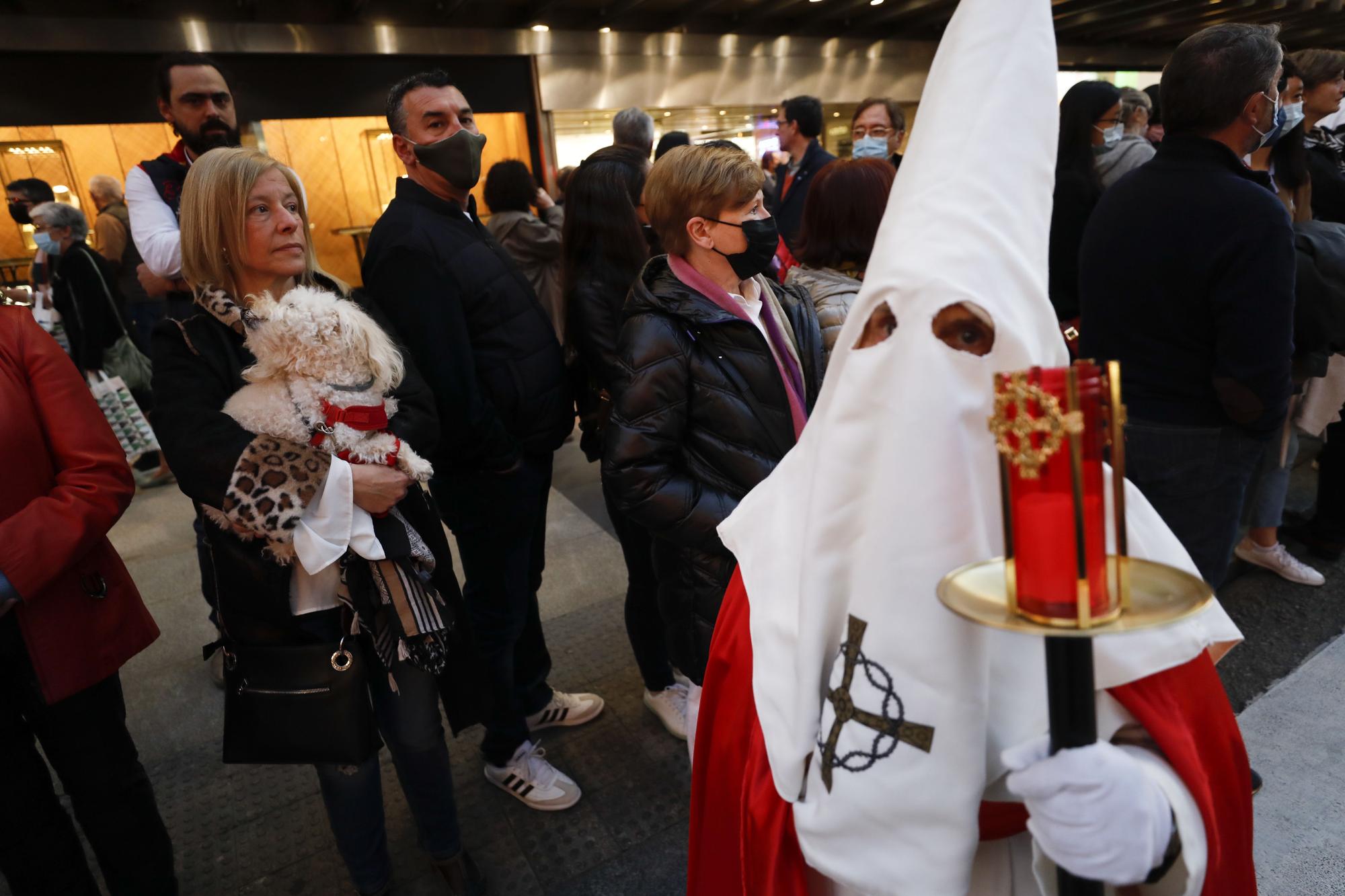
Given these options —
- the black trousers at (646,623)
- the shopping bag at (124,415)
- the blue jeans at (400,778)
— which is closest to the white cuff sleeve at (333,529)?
the blue jeans at (400,778)

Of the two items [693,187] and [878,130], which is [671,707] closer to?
[693,187]

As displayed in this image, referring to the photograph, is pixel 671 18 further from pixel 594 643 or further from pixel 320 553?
pixel 320 553

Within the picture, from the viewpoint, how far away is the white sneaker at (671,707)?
2.73 meters

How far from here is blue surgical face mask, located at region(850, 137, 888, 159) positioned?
14.8 ft

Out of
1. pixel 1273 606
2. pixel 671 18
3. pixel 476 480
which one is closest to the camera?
pixel 476 480

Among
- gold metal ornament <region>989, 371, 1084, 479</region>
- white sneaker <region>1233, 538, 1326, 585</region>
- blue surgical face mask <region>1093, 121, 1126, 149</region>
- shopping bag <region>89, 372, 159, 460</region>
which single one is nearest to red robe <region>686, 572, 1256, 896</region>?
gold metal ornament <region>989, 371, 1084, 479</region>

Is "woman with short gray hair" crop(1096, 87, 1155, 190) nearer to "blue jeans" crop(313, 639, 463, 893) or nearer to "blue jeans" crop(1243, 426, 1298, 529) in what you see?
"blue jeans" crop(1243, 426, 1298, 529)

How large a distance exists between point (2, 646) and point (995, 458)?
197 centimetres

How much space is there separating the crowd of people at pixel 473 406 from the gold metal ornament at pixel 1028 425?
121cm

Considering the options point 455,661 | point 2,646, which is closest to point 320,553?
point 455,661

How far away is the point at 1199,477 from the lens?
2.33 meters

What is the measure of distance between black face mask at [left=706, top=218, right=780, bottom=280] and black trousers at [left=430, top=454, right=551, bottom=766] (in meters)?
0.87

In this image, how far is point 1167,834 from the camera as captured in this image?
75 centimetres

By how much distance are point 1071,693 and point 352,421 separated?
58.6 inches
